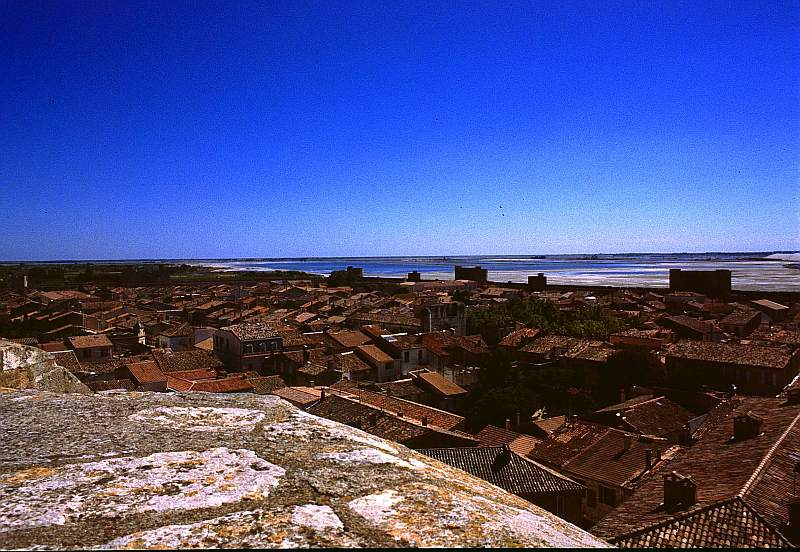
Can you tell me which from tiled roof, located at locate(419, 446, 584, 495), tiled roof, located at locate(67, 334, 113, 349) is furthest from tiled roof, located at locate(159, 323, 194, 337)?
tiled roof, located at locate(419, 446, 584, 495)

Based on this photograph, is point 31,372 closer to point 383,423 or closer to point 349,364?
point 383,423

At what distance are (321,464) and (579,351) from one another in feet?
118

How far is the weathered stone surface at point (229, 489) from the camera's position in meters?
1.44

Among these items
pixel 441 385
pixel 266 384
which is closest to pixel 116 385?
pixel 266 384

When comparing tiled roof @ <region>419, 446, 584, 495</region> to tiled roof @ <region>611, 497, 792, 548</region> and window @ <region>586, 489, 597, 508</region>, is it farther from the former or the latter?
tiled roof @ <region>611, 497, 792, 548</region>

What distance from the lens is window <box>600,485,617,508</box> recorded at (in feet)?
51.1

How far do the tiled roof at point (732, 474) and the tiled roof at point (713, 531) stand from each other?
0.20 meters

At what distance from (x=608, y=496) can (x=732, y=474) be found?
13.1 ft

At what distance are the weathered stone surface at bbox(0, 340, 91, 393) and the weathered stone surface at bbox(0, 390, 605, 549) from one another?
1857 mm

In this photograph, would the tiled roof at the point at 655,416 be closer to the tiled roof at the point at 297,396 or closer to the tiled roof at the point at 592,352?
the tiled roof at the point at 592,352

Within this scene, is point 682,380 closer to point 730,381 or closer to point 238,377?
point 730,381

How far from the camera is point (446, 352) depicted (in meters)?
36.6

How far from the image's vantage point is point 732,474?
41.4ft

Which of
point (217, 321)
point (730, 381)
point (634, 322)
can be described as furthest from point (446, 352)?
point (217, 321)
